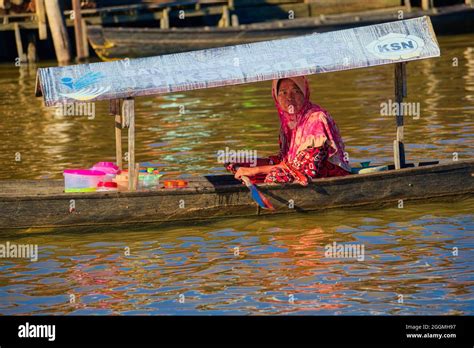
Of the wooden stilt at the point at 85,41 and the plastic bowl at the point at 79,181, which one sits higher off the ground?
the wooden stilt at the point at 85,41

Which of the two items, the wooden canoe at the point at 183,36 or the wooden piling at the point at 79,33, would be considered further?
the wooden canoe at the point at 183,36

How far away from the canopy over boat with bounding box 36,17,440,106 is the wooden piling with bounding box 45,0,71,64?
15201 millimetres

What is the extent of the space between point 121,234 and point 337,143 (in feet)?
7.74

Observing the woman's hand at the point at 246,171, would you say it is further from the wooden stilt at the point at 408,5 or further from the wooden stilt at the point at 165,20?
the wooden stilt at the point at 408,5


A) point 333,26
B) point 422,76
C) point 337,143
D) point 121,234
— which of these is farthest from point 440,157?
point 333,26

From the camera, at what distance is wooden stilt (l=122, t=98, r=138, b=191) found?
10.9 meters

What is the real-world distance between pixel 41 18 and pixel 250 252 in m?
17.5

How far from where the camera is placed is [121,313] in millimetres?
8992

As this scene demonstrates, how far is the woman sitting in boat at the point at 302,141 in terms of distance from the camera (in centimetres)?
1142

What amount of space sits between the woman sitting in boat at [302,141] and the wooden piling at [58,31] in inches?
596

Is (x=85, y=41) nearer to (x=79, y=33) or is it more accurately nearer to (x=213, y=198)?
(x=79, y=33)

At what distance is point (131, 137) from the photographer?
36.0 feet

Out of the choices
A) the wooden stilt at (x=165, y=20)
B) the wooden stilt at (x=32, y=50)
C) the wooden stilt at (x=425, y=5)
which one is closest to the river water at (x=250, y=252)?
the wooden stilt at (x=165, y=20)
